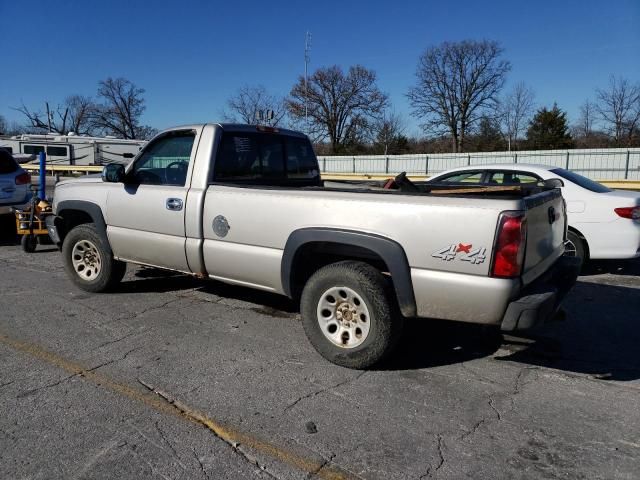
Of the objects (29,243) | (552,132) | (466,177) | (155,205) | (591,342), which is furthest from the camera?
(552,132)

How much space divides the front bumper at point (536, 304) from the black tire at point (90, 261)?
4.17 metres

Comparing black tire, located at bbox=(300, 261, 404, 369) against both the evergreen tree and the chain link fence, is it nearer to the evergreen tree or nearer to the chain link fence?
the chain link fence

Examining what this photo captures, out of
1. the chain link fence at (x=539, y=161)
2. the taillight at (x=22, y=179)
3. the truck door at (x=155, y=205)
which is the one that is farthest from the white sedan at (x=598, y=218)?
the chain link fence at (x=539, y=161)

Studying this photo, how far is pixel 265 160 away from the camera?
17.4ft

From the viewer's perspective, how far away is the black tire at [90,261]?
557 cm

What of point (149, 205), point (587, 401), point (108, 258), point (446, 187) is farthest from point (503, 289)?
point (108, 258)

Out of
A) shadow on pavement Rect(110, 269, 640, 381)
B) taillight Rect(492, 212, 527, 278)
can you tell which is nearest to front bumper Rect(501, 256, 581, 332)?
taillight Rect(492, 212, 527, 278)

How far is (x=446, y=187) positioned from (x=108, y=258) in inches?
148

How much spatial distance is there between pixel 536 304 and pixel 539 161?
2560 centimetres

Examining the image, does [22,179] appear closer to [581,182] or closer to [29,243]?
[29,243]

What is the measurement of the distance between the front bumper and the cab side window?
3091mm

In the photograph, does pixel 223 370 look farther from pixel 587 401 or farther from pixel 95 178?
pixel 95 178

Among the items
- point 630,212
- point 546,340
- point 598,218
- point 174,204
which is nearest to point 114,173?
point 174,204

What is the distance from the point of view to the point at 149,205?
4.97 meters
